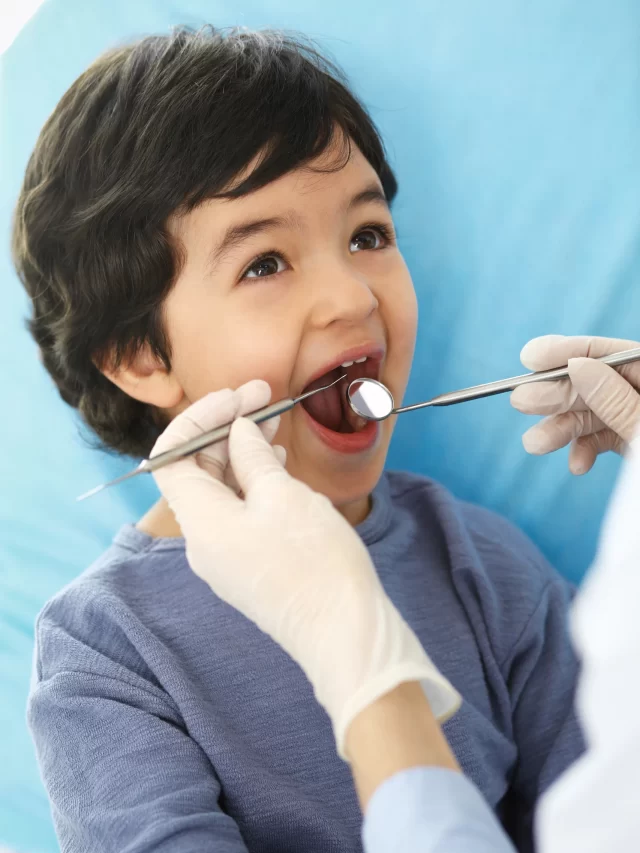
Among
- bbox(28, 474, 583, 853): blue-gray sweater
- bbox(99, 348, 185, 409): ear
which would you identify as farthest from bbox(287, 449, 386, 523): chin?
bbox(99, 348, 185, 409): ear

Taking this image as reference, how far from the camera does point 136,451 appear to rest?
150 centimetres

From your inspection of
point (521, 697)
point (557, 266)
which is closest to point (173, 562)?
point (521, 697)

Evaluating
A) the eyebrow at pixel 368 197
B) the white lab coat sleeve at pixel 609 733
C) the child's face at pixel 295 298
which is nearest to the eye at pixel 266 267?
the child's face at pixel 295 298

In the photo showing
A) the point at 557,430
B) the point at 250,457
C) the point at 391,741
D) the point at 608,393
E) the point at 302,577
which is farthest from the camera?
the point at 557,430

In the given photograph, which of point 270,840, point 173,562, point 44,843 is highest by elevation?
point 173,562

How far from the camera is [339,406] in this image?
1320 millimetres

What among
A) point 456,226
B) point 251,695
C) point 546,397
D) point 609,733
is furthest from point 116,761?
point 456,226

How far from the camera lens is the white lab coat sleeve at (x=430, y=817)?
0.66 meters

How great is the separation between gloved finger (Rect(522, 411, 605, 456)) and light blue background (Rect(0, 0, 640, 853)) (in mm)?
387

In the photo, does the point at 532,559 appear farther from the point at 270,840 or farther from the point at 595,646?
the point at 595,646

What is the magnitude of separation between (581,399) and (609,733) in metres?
0.66

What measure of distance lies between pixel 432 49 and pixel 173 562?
104 cm

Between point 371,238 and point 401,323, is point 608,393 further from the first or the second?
point 371,238

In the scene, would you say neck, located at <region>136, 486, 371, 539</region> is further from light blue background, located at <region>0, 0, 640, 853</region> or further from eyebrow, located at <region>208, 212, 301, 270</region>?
eyebrow, located at <region>208, 212, 301, 270</region>
